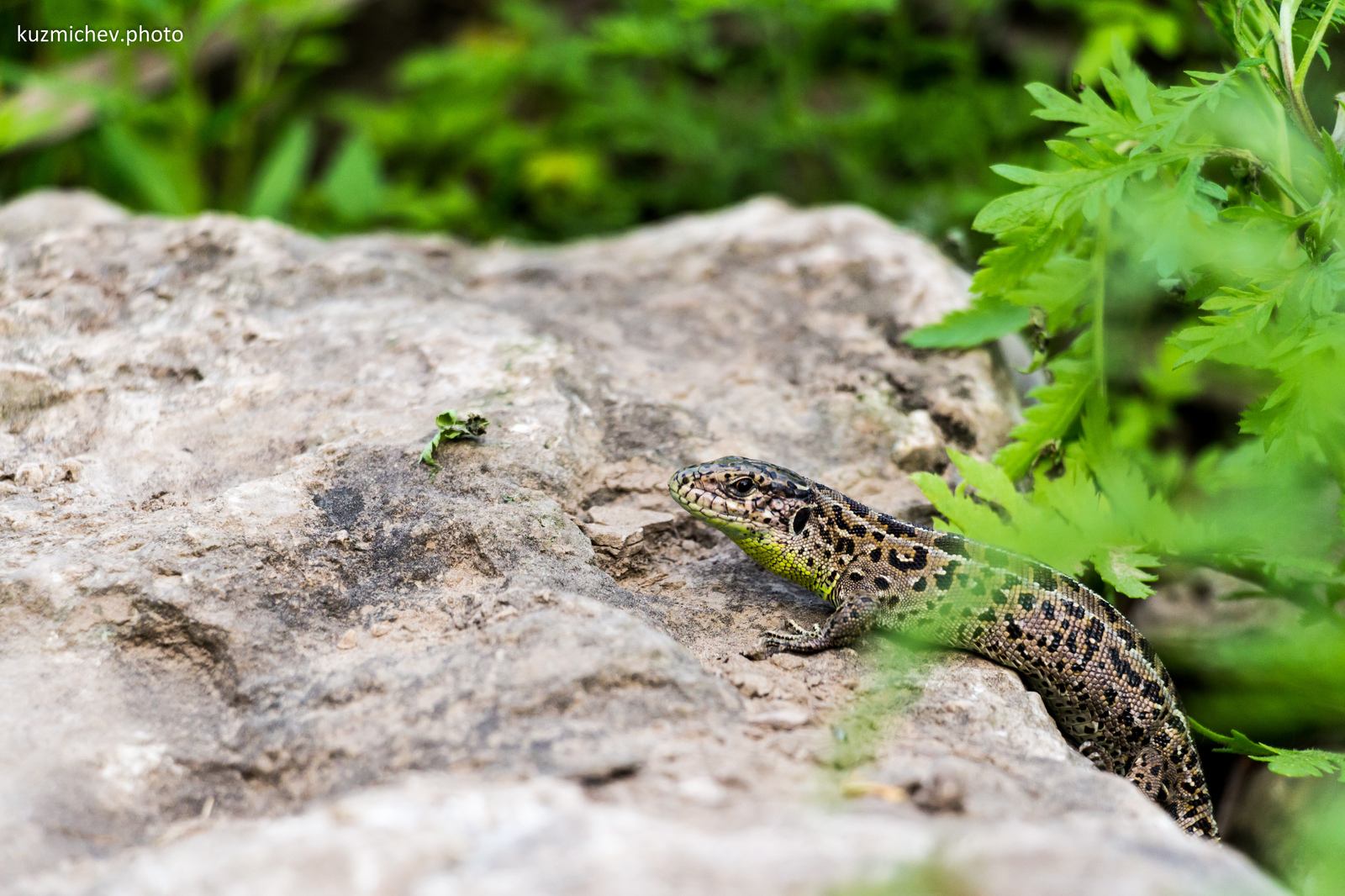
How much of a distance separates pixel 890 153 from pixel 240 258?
502 centimetres

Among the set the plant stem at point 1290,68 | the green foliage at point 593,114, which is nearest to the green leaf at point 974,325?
the plant stem at point 1290,68

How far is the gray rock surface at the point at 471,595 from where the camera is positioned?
2.46 m

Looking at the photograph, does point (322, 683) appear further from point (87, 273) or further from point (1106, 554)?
point (87, 273)

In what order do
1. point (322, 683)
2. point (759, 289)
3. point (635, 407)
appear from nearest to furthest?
point (322, 683)
point (635, 407)
point (759, 289)

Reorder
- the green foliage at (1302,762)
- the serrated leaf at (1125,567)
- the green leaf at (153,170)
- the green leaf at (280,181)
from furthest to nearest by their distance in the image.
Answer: the green leaf at (280,181), the green leaf at (153,170), the serrated leaf at (1125,567), the green foliage at (1302,762)

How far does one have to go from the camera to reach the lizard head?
425 cm

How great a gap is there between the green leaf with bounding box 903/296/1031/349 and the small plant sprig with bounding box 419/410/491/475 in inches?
88.3

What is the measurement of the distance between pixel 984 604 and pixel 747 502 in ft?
3.38

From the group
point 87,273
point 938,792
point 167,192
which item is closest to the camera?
point 938,792

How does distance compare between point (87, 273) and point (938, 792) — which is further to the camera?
point (87, 273)

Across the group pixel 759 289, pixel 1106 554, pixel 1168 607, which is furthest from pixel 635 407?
pixel 1168 607

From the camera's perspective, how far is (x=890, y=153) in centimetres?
838

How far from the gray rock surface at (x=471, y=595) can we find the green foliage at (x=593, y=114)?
1.99m

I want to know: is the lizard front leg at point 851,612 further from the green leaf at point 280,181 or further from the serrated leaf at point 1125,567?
the green leaf at point 280,181
